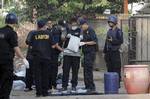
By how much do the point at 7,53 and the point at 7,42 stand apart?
229mm

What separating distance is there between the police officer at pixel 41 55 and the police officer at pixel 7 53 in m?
1.80

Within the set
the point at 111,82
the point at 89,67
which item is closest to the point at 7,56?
the point at 111,82

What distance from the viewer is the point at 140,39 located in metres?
17.8

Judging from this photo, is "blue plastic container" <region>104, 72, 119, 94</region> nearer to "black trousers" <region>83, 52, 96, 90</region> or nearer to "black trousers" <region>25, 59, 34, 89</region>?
"black trousers" <region>83, 52, 96, 90</region>

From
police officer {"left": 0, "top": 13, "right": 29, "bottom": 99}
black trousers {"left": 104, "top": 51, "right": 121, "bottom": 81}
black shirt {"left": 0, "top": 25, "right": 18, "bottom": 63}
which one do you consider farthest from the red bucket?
black shirt {"left": 0, "top": 25, "right": 18, "bottom": 63}

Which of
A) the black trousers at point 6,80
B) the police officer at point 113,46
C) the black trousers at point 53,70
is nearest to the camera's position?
the black trousers at point 6,80

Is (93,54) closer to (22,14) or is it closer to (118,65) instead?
(118,65)

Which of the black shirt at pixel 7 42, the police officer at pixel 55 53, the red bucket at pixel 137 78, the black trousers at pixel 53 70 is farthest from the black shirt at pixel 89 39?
the black shirt at pixel 7 42

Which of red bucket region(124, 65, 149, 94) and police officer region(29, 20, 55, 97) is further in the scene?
police officer region(29, 20, 55, 97)

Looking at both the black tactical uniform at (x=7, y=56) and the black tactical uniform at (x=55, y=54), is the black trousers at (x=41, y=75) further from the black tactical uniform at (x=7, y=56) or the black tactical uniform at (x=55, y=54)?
the black tactical uniform at (x=7, y=56)

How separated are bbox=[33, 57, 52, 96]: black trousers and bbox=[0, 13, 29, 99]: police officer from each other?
71.3 inches

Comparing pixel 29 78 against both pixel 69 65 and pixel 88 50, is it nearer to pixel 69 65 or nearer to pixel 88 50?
pixel 69 65

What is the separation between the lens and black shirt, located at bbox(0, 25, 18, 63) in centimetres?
1133

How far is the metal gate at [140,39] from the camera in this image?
1744cm
